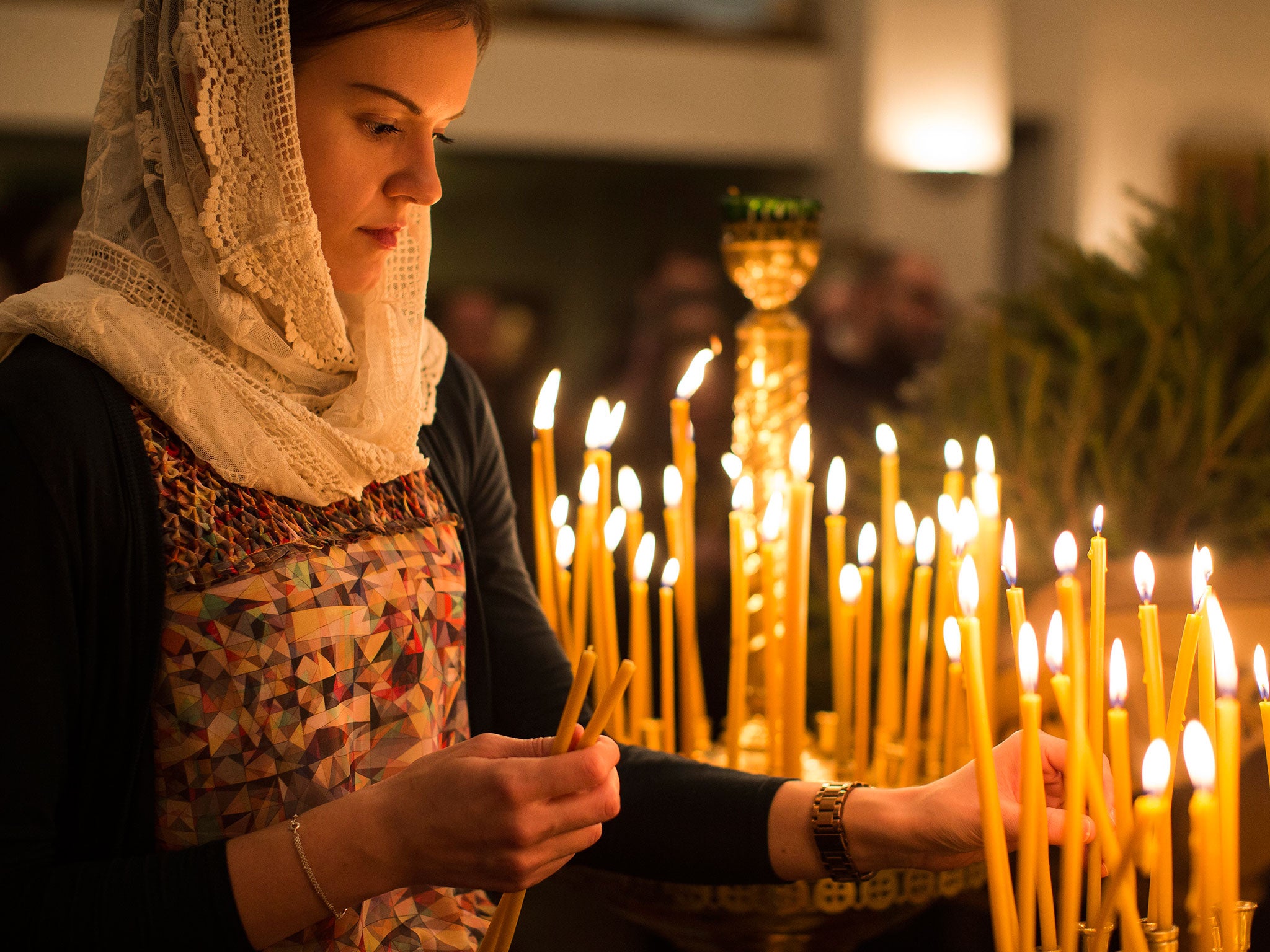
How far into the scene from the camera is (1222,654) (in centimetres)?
52

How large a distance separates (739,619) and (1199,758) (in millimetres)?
582

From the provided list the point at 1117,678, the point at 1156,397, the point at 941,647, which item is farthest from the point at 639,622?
the point at 1156,397

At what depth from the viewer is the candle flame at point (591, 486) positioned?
3.08ft

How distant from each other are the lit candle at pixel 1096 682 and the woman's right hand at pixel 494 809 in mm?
233

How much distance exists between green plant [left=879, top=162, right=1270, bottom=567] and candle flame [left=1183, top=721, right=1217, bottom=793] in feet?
2.60

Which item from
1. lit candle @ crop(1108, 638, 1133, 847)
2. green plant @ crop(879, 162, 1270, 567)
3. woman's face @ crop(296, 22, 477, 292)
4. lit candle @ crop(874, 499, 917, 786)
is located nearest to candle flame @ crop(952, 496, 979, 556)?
lit candle @ crop(1108, 638, 1133, 847)

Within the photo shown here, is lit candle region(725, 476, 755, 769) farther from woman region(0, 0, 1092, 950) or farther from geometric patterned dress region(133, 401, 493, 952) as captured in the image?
geometric patterned dress region(133, 401, 493, 952)

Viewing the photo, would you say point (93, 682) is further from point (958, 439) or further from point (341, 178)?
point (958, 439)

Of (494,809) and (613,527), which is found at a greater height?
(613,527)

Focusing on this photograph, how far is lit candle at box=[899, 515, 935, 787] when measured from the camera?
0.94 metres

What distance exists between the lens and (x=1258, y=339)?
1.28 meters

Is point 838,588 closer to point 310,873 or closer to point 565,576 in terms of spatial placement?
point 565,576

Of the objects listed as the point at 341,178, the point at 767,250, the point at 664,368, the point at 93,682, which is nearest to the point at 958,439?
the point at 767,250

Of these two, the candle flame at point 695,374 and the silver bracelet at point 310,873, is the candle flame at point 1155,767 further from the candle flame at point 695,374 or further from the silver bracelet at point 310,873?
the candle flame at point 695,374
